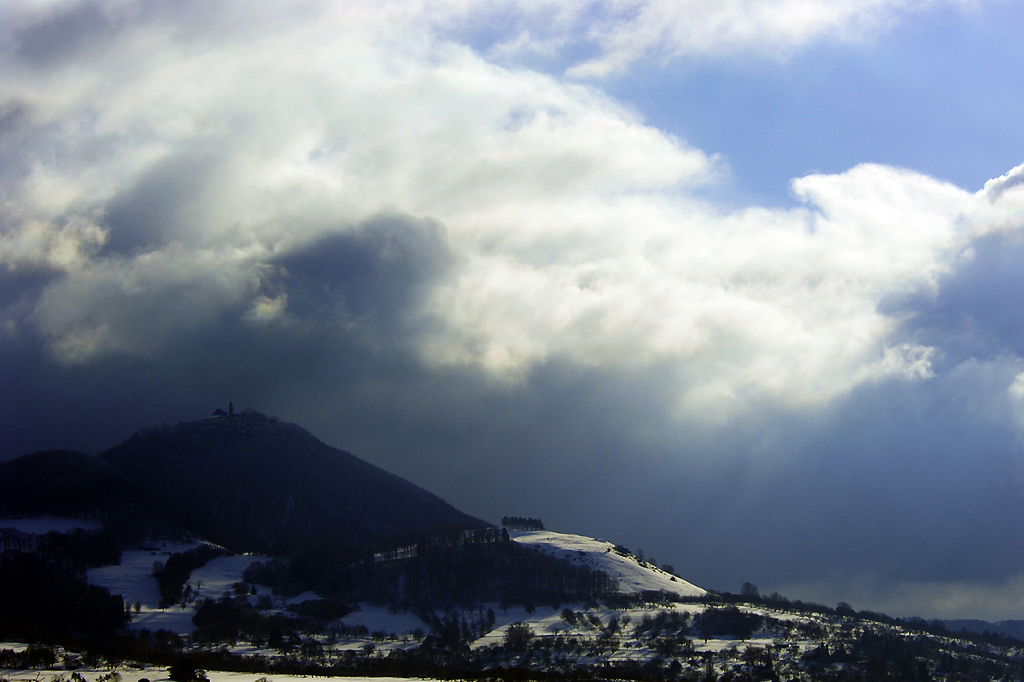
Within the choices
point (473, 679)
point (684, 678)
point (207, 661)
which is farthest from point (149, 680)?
point (684, 678)

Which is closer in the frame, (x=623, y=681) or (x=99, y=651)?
(x=623, y=681)

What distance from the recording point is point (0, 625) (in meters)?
169

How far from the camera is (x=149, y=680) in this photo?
332 feet

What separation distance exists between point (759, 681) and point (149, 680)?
140m

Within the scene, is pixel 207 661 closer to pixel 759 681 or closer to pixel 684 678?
pixel 684 678

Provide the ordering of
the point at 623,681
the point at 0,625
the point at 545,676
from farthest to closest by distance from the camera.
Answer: the point at 0,625 < the point at 545,676 < the point at 623,681

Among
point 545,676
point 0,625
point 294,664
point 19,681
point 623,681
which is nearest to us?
point 19,681

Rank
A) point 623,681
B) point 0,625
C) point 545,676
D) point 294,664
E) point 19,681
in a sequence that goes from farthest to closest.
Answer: point 294,664 < point 0,625 < point 545,676 < point 623,681 < point 19,681

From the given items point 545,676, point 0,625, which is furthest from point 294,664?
point 545,676

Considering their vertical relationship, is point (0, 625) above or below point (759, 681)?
above

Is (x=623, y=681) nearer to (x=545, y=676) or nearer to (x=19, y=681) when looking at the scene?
(x=545, y=676)

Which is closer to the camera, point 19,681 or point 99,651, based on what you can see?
point 19,681

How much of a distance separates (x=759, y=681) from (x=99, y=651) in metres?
133

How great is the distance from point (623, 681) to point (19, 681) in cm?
7467
